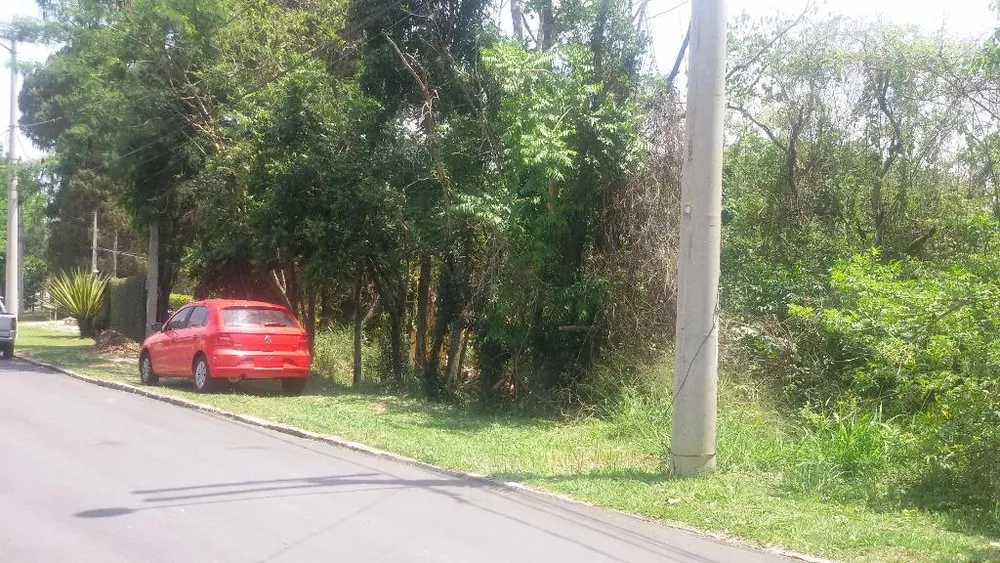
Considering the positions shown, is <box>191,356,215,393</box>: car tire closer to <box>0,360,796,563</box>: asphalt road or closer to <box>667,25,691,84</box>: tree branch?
<box>0,360,796,563</box>: asphalt road

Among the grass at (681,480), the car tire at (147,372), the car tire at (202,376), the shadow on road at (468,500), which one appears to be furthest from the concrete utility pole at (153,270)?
the shadow on road at (468,500)

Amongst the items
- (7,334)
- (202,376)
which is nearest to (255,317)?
(202,376)

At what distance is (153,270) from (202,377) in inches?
357

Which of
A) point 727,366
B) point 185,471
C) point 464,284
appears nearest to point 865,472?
point 727,366

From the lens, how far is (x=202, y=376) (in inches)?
606

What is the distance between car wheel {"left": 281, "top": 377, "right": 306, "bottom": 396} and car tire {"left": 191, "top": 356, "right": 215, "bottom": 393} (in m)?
1.29

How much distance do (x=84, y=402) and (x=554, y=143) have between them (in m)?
8.38

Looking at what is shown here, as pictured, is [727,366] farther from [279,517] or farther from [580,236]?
[279,517]

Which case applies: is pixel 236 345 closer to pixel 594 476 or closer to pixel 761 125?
pixel 594 476

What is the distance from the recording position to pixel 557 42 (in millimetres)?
14508

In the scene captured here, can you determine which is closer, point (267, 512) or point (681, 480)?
point (267, 512)

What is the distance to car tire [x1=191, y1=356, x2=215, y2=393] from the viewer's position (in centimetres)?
1527

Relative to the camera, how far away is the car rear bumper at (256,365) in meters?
14.8

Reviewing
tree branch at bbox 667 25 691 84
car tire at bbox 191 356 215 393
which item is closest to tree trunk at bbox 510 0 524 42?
tree branch at bbox 667 25 691 84
